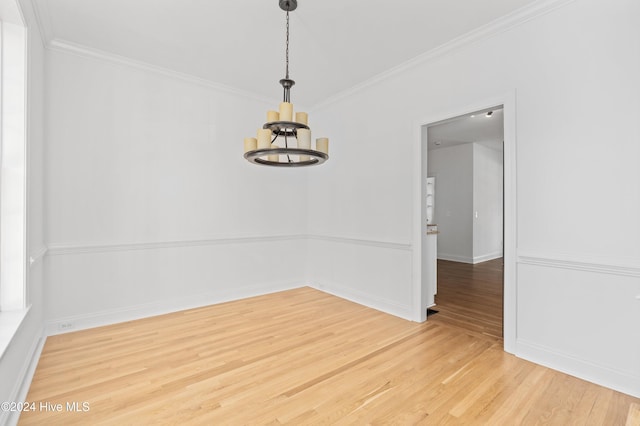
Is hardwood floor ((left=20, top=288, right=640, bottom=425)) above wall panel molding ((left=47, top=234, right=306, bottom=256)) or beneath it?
beneath

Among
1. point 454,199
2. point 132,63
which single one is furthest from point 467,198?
point 132,63

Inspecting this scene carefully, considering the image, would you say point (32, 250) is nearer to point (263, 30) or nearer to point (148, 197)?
point (148, 197)

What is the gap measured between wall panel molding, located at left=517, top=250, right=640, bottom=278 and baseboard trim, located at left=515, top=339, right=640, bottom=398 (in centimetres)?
69

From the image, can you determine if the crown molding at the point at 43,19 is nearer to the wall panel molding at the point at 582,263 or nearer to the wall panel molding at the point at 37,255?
the wall panel molding at the point at 37,255

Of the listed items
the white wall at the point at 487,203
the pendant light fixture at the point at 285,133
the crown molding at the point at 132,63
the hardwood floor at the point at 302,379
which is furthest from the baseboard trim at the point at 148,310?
the white wall at the point at 487,203

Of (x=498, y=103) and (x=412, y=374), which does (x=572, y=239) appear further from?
(x=412, y=374)

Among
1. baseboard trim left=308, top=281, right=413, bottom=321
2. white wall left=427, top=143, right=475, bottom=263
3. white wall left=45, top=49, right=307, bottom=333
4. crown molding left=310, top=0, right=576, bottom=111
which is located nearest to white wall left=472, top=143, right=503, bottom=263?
white wall left=427, top=143, right=475, bottom=263

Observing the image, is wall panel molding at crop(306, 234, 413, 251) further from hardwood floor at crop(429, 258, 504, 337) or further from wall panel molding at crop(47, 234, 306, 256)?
hardwood floor at crop(429, 258, 504, 337)

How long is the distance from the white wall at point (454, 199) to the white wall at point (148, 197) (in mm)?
4913

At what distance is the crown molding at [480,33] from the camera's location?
8.19 ft

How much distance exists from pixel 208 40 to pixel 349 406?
3506mm

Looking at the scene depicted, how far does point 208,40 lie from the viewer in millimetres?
3096

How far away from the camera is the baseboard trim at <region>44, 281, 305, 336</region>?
3.11 m

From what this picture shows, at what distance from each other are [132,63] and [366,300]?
409 cm
